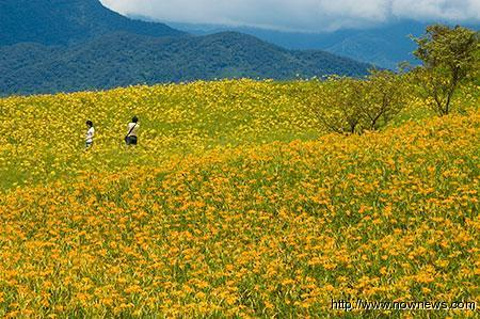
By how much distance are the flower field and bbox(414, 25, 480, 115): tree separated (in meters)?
5.34

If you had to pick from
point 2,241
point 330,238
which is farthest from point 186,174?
point 330,238

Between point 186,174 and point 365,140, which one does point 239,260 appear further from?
point 365,140

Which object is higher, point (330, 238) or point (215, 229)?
point (330, 238)

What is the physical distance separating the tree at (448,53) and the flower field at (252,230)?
5.34m

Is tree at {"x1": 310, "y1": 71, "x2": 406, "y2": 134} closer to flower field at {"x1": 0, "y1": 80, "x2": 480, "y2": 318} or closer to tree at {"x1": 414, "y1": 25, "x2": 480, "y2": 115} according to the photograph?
tree at {"x1": 414, "y1": 25, "x2": 480, "y2": 115}

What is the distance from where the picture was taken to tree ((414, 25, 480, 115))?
27594 millimetres

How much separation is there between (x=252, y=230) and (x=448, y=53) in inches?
688

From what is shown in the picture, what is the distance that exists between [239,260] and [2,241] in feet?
23.7

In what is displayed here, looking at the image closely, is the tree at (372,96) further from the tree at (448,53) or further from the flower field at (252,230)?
the flower field at (252,230)

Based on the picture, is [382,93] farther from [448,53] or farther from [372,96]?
[448,53]

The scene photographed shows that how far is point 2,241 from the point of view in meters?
15.4

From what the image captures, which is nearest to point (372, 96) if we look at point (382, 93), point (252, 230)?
point (382, 93)

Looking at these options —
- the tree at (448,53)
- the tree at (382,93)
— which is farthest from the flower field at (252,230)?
the tree at (448,53)

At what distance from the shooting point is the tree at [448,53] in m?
27.6
